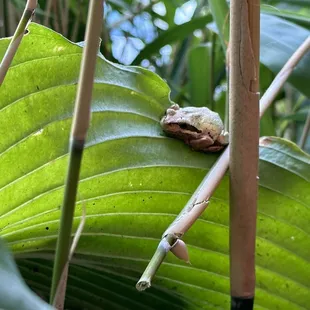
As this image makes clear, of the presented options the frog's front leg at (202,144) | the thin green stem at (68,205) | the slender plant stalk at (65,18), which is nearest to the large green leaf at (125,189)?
the frog's front leg at (202,144)

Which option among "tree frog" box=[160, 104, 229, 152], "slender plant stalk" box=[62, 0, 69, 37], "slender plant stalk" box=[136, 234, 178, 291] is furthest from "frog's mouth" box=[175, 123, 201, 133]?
"slender plant stalk" box=[62, 0, 69, 37]

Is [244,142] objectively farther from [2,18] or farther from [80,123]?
[2,18]

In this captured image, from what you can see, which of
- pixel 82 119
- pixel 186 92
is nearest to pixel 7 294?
pixel 82 119

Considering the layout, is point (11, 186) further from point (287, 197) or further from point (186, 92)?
point (186, 92)

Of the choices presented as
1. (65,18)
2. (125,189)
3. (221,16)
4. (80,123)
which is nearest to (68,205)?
(80,123)

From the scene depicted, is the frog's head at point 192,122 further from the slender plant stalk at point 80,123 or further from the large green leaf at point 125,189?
the slender plant stalk at point 80,123
